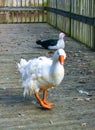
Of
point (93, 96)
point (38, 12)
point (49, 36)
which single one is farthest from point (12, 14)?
point (93, 96)

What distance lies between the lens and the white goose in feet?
16.0

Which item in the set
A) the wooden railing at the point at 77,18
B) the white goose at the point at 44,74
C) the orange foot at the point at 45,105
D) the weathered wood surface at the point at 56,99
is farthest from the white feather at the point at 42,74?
the wooden railing at the point at 77,18

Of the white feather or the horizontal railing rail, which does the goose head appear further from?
the horizontal railing rail

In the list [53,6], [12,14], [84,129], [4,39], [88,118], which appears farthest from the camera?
[12,14]

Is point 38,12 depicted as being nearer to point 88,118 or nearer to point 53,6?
point 53,6

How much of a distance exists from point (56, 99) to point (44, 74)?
2.50 ft

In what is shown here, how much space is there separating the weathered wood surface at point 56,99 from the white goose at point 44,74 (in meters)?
0.25

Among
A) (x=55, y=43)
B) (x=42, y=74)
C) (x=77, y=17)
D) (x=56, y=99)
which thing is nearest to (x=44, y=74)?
(x=42, y=74)

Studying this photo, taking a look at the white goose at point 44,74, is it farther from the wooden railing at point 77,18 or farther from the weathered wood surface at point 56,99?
the wooden railing at point 77,18

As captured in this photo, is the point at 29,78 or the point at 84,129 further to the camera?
the point at 29,78

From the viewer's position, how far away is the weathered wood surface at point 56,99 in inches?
183

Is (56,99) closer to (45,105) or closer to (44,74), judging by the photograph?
(45,105)

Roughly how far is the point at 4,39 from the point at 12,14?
18.9 ft

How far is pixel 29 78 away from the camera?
5.09 metres
